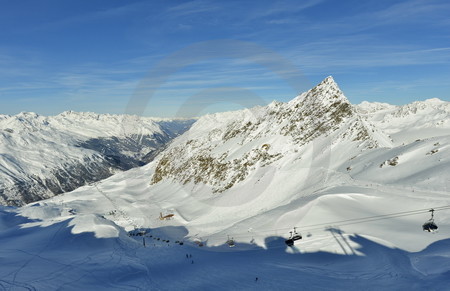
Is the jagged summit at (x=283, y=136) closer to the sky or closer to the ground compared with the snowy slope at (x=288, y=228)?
closer to the sky

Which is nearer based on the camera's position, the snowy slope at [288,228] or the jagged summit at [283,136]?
the snowy slope at [288,228]

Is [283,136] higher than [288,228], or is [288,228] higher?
[283,136]

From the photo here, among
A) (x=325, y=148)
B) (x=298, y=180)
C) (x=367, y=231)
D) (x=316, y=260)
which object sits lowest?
(x=316, y=260)

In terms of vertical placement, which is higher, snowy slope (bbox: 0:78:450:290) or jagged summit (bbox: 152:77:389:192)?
jagged summit (bbox: 152:77:389:192)

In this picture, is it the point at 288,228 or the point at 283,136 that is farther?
the point at 283,136

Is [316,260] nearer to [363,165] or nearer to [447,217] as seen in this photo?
[447,217]

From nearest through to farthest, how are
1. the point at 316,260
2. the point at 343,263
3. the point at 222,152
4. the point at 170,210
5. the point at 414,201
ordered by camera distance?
the point at 343,263 < the point at 316,260 < the point at 414,201 < the point at 170,210 < the point at 222,152

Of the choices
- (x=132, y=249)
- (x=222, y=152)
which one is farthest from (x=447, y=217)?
(x=222, y=152)

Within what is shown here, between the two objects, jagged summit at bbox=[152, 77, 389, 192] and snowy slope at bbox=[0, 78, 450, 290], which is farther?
jagged summit at bbox=[152, 77, 389, 192]
